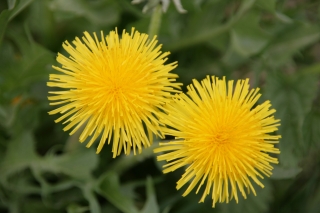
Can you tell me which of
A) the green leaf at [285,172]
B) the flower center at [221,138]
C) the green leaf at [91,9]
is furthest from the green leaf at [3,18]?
the green leaf at [285,172]

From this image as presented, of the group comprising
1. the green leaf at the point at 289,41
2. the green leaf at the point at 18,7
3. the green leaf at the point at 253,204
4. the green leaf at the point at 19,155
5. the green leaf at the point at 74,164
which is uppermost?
the green leaf at the point at 18,7

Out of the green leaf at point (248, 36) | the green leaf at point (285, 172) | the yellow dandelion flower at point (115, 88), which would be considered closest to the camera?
the yellow dandelion flower at point (115, 88)

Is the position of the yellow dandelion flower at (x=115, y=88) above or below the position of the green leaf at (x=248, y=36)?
below

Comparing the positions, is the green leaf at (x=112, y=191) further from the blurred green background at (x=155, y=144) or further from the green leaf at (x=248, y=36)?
the green leaf at (x=248, y=36)

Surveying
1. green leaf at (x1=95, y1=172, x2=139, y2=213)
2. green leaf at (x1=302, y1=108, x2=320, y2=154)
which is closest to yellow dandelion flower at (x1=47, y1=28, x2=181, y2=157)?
green leaf at (x1=95, y1=172, x2=139, y2=213)

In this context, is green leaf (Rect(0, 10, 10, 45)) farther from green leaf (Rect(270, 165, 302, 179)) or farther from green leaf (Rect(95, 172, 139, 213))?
green leaf (Rect(270, 165, 302, 179))

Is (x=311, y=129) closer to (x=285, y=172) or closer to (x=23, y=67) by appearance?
(x=285, y=172)
